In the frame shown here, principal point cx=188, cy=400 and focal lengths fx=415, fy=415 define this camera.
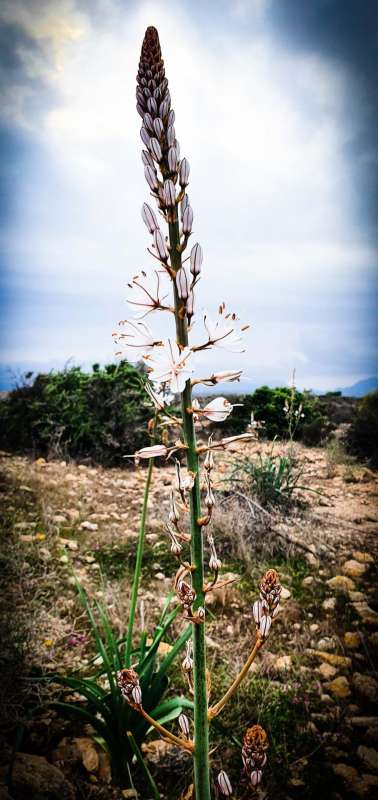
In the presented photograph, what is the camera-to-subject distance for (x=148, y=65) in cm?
128

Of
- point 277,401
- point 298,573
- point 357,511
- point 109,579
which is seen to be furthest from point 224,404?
point 277,401

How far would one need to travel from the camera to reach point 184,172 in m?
1.27

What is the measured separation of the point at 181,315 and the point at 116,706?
1.94 m

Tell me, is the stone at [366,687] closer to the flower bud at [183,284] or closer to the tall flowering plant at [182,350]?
the tall flowering plant at [182,350]

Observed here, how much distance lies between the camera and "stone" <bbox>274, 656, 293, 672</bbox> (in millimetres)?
2793

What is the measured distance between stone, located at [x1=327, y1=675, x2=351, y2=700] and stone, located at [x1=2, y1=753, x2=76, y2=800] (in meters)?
1.62

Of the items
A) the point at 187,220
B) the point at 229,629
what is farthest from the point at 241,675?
the point at 229,629

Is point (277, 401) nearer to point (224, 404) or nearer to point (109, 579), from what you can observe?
point (109, 579)

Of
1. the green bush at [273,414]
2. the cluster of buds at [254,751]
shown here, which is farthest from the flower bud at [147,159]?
the green bush at [273,414]

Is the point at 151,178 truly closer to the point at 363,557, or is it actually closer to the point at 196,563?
the point at 196,563

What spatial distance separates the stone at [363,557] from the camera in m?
4.32

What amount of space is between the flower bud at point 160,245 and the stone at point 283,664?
2781 millimetres

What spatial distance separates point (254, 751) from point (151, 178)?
1673mm

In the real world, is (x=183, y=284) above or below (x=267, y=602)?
above
